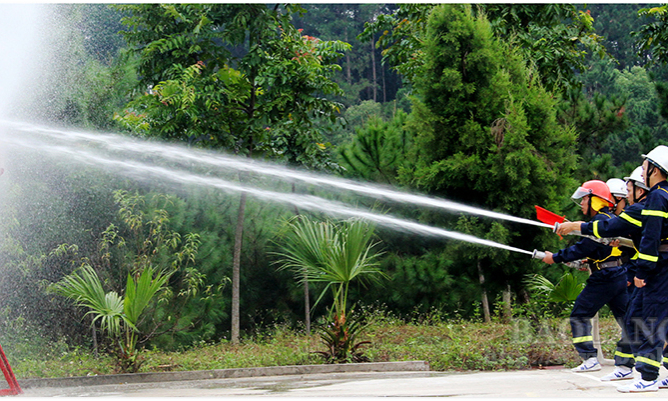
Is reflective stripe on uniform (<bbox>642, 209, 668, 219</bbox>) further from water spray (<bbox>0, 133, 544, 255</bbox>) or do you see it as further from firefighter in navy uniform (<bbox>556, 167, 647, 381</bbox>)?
water spray (<bbox>0, 133, 544, 255</bbox>)

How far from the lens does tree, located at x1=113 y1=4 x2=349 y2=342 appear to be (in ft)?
31.0

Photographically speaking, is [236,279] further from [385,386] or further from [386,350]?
[385,386]

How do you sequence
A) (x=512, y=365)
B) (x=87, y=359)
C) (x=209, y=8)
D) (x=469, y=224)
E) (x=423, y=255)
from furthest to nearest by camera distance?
(x=423, y=255) → (x=469, y=224) → (x=209, y=8) → (x=87, y=359) → (x=512, y=365)

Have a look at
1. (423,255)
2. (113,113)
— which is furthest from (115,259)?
(423,255)

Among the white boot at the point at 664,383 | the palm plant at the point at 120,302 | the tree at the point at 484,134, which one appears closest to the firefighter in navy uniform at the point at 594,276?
the white boot at the point at 664,383

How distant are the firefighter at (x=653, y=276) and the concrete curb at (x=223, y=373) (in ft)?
8.90

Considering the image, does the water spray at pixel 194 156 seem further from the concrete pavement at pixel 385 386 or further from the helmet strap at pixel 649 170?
the helmet strap at pixel 649 170

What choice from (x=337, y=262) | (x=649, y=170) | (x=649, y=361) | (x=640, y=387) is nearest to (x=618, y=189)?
(x=649, y=170)

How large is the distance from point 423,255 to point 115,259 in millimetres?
5201

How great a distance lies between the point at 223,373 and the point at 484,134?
5.62 metres

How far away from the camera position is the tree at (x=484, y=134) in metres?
10.2

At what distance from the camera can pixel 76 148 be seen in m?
9.72

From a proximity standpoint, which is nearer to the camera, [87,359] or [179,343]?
[87,359]

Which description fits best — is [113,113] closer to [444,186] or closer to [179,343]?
[179,343]
